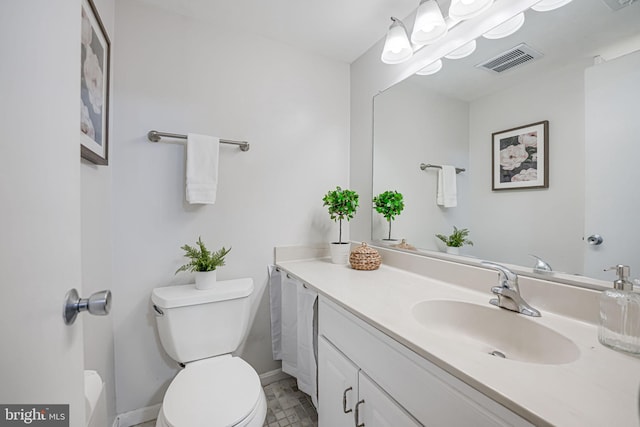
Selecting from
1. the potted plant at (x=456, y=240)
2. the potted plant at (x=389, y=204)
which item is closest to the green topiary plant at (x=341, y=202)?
the potted plant at (x=389, y=204)

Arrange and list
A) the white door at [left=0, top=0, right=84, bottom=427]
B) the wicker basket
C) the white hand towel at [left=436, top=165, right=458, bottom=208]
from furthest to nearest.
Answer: the wicker basket
the white hand towel at [left=436, top=165, right=458, bottom=208]
the white door at [left=0, top=0, right=84, bottom=427]

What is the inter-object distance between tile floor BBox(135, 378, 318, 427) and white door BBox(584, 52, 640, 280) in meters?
1.46

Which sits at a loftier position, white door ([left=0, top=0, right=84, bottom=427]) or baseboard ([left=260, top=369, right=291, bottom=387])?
white door ([left=0, top=0, right=84, bottom=427])

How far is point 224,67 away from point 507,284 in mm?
1817

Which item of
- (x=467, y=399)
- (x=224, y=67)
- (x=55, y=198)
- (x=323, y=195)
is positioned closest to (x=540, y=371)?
(x=467, y=399)

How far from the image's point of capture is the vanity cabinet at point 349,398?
2.54ft

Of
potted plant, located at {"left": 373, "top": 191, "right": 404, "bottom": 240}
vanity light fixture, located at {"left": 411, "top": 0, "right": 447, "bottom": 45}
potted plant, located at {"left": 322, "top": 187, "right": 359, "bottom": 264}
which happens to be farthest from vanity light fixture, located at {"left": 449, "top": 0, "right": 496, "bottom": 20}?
potted plant, located at {"left": 322, "top": 187, "right": 359, "bottom": 264}

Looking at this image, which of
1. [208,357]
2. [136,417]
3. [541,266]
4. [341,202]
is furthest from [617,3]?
[136,417]

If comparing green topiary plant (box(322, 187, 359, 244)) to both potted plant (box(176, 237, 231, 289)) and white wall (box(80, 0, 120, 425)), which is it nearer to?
potted plant (box(176, 237, 231, 289))

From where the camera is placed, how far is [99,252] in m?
1.12

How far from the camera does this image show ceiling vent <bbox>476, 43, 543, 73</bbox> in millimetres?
992

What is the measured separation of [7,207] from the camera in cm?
35

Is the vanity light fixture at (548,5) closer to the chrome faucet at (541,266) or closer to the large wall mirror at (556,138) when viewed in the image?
the large wall mirror at (556,138)

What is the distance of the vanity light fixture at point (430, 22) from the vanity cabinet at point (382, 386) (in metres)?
1.34
